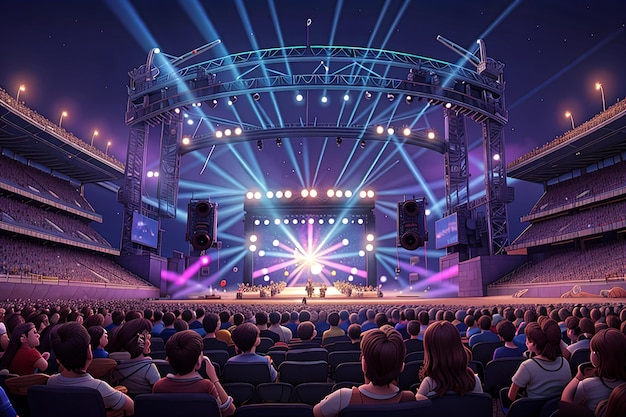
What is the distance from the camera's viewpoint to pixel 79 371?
3.77 m

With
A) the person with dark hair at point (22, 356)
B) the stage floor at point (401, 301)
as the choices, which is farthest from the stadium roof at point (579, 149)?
the person with dark hair at point (22, 356)

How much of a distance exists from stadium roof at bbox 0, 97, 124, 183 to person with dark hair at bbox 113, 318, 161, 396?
32.1m

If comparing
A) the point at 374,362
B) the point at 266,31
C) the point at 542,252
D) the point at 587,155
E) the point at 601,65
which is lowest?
the point at 374,362

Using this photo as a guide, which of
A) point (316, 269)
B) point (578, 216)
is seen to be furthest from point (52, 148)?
point (578, 216)

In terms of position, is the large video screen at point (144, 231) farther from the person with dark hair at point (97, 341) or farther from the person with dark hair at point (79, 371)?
the person with dark hair at point (79, 371)

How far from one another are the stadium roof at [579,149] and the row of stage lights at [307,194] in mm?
14960

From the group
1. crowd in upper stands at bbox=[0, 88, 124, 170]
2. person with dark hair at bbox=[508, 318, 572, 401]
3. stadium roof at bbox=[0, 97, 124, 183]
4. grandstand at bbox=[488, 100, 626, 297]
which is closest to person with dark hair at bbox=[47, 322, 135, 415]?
person with dark hair at bbox=[508, 318, 572, 401]

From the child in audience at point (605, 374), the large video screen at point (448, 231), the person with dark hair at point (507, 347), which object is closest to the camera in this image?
the child in audience at point (605, 374)

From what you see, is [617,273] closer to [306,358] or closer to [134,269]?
[306,358]

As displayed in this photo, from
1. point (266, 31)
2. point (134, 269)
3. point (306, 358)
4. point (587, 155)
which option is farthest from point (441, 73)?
point (134, 269)

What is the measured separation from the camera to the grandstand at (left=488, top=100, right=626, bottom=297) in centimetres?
3275

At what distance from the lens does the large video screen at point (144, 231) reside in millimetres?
37938

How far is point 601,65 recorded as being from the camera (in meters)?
37.5

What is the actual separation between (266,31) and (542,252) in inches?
1233
